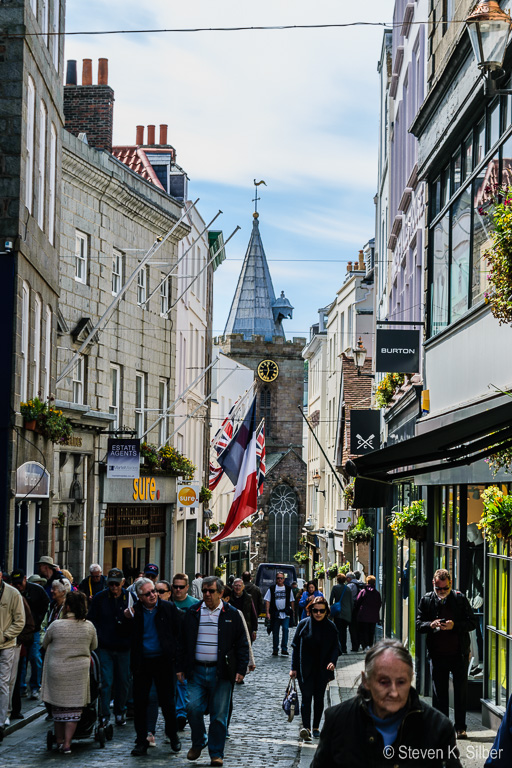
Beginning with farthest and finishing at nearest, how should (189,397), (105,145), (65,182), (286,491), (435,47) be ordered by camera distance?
1. (286,491)
2. (189,397)
3. (105,145)
4. (65,182)
5. (435,47)

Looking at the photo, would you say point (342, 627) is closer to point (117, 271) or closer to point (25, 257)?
point (25, 257)

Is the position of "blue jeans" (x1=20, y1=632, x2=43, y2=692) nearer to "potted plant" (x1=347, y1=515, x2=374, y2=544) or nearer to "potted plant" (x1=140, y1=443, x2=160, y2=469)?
"potted plant" (x1=140, y1=443, x2=160, y2=469)

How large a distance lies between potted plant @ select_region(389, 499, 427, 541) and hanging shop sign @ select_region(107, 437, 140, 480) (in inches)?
473

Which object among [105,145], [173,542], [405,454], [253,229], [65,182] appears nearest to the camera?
[405,454]

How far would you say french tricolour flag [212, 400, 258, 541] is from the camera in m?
26.7

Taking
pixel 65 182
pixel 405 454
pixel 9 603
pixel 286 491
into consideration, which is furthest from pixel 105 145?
pixel 286 491

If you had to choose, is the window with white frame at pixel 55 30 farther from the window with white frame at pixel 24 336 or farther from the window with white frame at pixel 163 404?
the window with white frame at pixel 163 404

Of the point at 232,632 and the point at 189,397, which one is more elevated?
the point at 189,397

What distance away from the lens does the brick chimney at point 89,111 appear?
3209 cm

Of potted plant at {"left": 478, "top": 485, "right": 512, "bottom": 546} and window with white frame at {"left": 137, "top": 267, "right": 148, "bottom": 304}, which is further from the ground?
window with white frame at {"left": 137, "top": 267, "right": 148, "bottom": 304}

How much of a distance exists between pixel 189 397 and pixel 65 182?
1384 cm

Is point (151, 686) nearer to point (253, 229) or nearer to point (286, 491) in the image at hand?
point (286, 491)

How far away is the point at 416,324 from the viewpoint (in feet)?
59.0

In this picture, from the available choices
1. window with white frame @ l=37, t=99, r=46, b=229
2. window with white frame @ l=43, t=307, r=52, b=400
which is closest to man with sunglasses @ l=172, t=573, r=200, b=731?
window with white frame @ l=43, t=307, r=52, b=400
